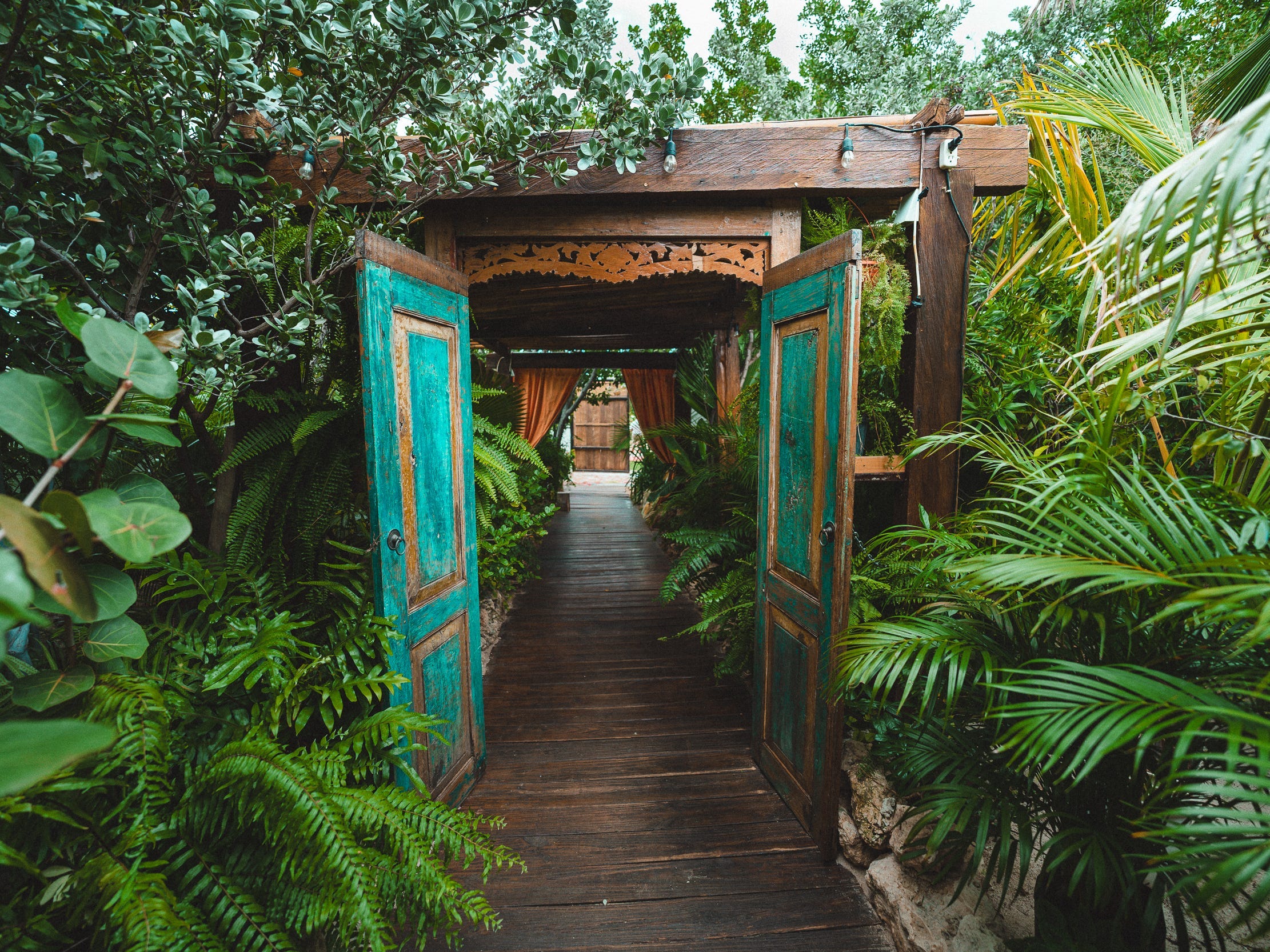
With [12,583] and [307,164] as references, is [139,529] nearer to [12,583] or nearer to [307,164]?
[12,583]

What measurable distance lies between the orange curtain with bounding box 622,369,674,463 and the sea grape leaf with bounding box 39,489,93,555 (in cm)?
744

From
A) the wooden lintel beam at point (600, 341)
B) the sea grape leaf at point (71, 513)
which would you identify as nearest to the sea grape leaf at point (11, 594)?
the sea grape leaf at point (71, 513)

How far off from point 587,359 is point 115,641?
21.2 feet

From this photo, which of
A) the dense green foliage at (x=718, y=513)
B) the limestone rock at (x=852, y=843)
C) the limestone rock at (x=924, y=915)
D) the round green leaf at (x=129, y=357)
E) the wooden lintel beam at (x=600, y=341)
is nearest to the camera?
the round green leaf at (x=129, y=357)

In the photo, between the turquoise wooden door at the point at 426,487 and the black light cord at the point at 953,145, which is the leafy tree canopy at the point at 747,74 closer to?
the black light cord at the point at 953,145

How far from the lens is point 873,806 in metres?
2.00

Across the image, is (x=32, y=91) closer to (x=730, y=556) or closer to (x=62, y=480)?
(x=62, y=480)

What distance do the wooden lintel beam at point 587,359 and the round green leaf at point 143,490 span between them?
6265 millimetres

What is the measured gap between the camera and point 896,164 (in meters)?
2.43

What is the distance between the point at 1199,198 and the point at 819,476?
120 centimetres

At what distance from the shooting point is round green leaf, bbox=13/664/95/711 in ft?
4.00

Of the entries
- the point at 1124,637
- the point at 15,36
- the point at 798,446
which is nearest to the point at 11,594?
the point at 15,36

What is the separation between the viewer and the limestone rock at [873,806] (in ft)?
6.42

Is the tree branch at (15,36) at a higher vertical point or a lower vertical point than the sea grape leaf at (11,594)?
higher
